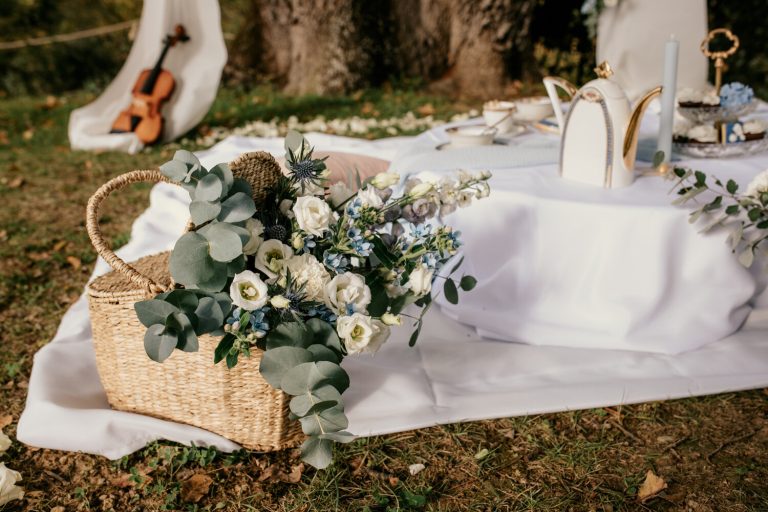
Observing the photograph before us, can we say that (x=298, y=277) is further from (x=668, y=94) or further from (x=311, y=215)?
(x=668, y=94)

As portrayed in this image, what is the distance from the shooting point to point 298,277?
152cm

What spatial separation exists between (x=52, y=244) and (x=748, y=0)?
19.8 ft

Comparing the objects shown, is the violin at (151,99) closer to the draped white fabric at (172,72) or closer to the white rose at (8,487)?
the draped white fabric at (172,72)

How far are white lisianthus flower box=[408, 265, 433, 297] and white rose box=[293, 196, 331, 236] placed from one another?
0.23 m

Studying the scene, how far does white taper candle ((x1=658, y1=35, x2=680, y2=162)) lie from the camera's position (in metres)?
2.05

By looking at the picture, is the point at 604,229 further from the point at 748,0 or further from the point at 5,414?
the point at 748,0

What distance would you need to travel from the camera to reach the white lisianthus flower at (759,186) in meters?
1.88

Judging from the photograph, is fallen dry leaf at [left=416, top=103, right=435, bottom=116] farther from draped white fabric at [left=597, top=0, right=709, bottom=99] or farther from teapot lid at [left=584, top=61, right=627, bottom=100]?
teapot lid at [left=584, top=61, right=627, bottom=100]

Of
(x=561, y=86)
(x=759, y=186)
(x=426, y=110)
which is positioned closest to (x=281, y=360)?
(x=561, y=86)

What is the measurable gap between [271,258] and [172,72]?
3.90 metres

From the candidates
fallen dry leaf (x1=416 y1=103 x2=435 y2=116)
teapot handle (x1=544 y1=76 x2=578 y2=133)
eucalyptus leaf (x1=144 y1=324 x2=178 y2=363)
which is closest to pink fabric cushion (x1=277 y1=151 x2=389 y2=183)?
teapot handle (x1=544 y1=76 x2=578 y2=133)

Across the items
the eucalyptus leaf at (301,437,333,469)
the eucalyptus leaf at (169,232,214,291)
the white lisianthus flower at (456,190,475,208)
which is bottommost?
the eucalyptus leaf at (301,437,333,469)

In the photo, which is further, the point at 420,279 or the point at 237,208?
the point at 420,279

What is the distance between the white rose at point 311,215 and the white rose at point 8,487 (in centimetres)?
89
